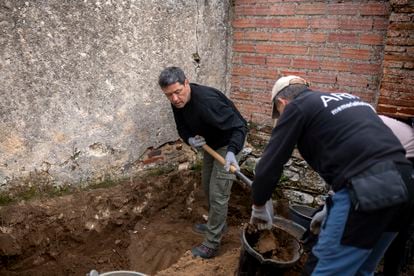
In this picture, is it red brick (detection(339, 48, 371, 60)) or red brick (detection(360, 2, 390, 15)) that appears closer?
red brick (detection(360, 2, 390, 15))

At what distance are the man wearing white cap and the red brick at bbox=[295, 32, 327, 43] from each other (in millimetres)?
1652

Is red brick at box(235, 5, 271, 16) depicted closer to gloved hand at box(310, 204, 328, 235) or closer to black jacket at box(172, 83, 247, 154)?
black jacket at box(172, 83, 247, 154)

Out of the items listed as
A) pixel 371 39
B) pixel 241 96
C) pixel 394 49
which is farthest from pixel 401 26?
pixel 241 96

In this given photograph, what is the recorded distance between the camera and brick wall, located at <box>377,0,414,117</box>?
2.69 m

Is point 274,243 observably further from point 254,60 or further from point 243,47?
point 243,47

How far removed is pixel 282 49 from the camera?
3621 millimetres

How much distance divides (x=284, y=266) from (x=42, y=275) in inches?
79.0

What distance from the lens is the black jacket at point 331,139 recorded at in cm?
170

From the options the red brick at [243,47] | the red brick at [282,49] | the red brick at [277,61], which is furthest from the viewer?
the red brick at [243,47]

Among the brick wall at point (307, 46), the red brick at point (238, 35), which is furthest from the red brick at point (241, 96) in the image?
the red brick at point (238, 35)

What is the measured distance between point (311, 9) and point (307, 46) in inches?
13.8

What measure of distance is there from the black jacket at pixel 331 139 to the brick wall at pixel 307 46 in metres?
1.34

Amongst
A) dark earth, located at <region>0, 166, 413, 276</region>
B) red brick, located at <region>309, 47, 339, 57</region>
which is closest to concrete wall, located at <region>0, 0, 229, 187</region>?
dark earth, located at <region>0, 166, 413, 276</region>

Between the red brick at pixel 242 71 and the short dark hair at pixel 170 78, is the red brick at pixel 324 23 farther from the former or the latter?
the short dark hair at pixel 170 78
